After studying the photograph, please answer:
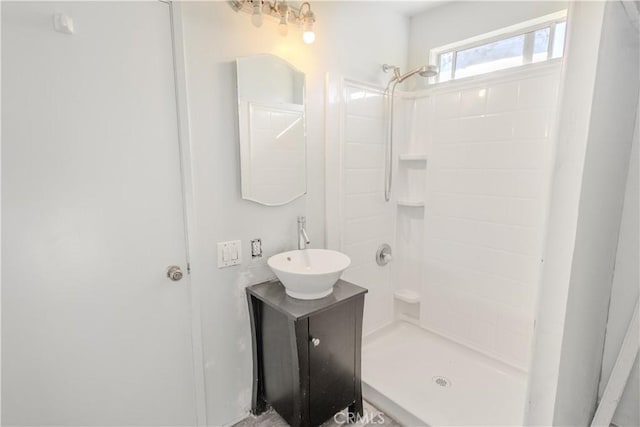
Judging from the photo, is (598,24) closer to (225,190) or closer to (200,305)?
(225,190)

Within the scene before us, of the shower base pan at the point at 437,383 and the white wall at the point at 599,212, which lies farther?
the shower base pan at the point at 437,383

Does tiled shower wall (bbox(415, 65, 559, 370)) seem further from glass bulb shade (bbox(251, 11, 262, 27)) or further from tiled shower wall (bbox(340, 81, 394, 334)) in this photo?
glass bulb shade (bbox(251, 11, 262, 27))

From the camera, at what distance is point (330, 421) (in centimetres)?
179

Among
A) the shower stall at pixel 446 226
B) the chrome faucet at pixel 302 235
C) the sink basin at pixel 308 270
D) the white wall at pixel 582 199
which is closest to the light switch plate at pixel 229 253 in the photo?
the sink basin at pixel 308 270

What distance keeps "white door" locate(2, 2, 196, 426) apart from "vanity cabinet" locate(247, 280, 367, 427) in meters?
0.43

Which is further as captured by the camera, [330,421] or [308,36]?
[330,421]

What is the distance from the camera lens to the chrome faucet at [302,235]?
1878 mm

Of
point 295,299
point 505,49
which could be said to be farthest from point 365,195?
point 505,49

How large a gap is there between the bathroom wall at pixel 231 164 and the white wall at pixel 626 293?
142 cm

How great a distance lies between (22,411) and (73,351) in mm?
243

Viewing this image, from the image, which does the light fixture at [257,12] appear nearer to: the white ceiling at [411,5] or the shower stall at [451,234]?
the shower stall at [451,234]

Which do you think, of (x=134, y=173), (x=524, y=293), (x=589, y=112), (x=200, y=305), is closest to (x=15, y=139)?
(x=134, y=173)

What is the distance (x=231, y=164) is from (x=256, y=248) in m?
0.47

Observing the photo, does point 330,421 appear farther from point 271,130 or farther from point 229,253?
point 271,130
